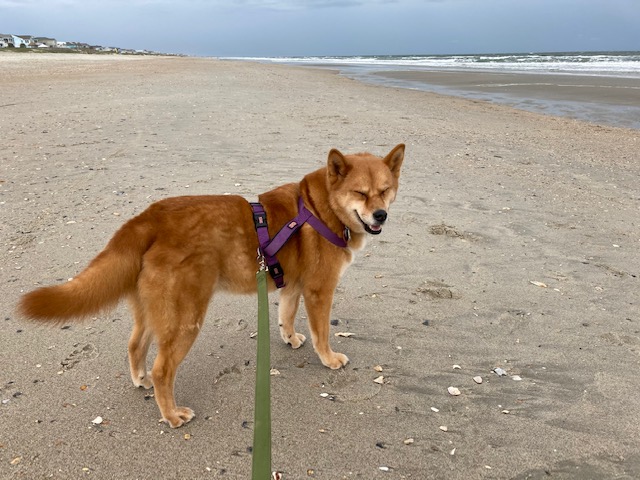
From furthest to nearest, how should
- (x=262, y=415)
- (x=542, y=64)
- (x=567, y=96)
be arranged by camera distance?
(x=542, y=64), (x=567, y=96), (x=262, y=415)

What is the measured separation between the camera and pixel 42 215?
21.1 ft

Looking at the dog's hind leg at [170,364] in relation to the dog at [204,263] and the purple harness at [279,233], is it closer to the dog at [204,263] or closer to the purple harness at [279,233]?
the dog at [204,263]

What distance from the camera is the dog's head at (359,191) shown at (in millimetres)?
3684

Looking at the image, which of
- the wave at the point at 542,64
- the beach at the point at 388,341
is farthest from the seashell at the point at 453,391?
the wave at the point at 542,64

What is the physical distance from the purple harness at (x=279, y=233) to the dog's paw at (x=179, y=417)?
1.09 meters

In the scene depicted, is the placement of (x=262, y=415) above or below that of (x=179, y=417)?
above

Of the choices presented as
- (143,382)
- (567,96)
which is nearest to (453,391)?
(143,382)

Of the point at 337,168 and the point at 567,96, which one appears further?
the point at 567,96

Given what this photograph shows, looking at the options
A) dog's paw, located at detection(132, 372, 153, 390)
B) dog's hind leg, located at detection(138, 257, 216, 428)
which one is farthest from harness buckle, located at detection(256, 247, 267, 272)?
dog's paw, located at detection(132, 372, 153, 390)

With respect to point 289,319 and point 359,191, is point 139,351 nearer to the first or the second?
point 289,319

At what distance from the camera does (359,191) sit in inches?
147

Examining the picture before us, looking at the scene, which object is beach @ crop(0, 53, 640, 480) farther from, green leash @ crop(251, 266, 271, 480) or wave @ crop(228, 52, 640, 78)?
wave @ crop(228, 52, 640, 78)

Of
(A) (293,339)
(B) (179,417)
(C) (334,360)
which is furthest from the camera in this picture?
(A) (293,339)

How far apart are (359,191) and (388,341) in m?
1.38
